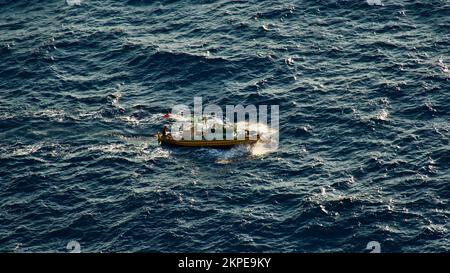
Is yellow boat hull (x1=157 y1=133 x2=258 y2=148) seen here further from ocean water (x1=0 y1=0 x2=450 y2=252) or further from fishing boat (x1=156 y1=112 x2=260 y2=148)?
ocean water (x1=0 y1=0 x2=450 y2=252)

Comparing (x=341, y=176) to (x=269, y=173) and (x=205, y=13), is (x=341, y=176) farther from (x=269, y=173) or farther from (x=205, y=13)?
(x=205, y=13)

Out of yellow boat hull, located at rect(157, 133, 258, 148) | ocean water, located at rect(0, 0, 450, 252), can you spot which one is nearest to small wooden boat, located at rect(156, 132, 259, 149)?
yellow boat hull, located at rect(157, 133, 258, 148)

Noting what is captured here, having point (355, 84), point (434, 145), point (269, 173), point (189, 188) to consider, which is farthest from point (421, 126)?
point (189, 188)

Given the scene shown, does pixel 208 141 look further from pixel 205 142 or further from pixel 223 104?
pixel 223 104

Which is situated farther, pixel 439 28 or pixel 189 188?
pixel 439 28

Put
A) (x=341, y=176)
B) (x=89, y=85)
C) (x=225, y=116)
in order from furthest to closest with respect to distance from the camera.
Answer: (x=89, y=85), (x=225, y=116), (x=341, y=176)
